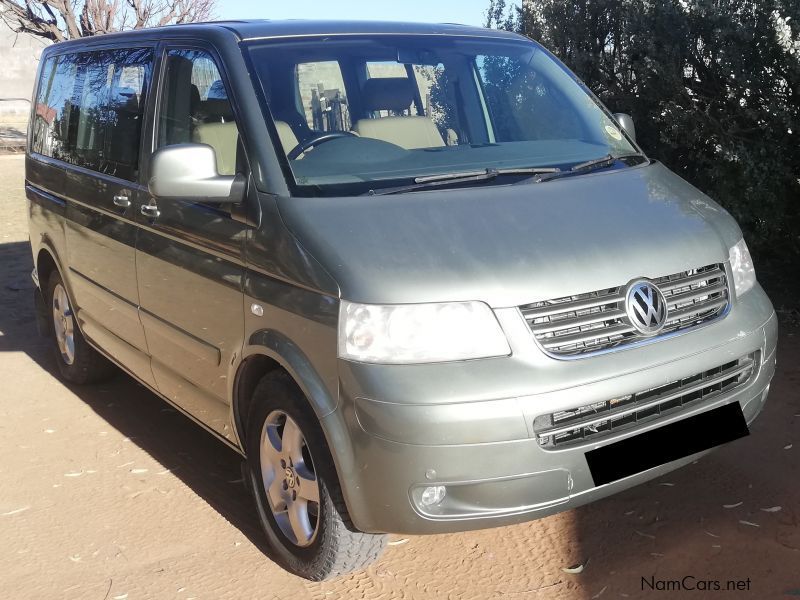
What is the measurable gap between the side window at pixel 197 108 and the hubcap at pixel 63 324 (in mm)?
1857

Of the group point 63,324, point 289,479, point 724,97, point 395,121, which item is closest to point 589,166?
point 395,121

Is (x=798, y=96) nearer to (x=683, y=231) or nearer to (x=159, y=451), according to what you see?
(x=683, y=231)

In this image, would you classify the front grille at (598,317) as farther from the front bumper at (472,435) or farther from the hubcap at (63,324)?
the hubcap at (63,324)

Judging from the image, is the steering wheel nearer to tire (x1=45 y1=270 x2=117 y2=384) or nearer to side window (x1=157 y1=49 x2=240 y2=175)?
side window (x1=157 y1=49 x2=240 y2=175)

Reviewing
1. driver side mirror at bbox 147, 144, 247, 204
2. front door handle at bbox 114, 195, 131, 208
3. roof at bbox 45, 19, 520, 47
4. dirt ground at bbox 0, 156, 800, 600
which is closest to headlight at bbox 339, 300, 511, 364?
driver side mirror at bbox 147, 144, 247, 204

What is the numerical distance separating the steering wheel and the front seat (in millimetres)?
84

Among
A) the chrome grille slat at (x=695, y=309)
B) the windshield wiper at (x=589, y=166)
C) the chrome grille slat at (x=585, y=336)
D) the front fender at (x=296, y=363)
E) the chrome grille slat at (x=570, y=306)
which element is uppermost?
the windshield wiper at (x=589, y=166)

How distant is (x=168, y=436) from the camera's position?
190 inches

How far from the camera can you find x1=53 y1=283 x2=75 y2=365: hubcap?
5473 millimetres

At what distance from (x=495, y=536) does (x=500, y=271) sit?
129 cm

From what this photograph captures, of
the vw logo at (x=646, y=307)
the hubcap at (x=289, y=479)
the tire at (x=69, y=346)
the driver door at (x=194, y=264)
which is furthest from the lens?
the tire at (x=69, y=346)

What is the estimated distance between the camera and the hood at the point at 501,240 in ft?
9.11

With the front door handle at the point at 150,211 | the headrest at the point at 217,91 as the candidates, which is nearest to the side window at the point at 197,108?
the headrest at the point at 217,91

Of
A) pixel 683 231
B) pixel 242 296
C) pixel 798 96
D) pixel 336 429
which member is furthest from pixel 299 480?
pixel 798 96
